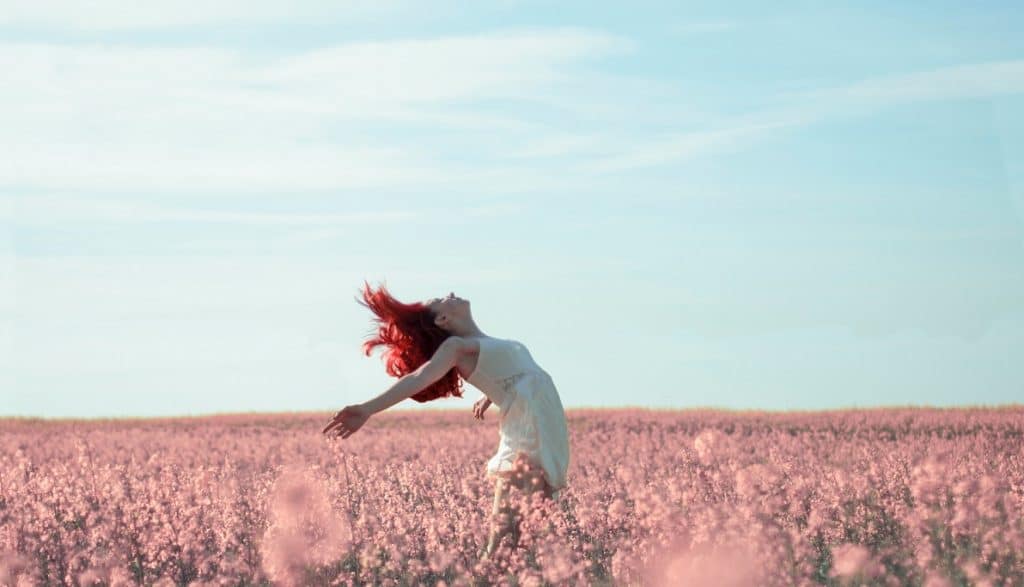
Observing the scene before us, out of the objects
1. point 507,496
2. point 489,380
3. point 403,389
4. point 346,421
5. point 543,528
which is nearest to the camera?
point 543,528

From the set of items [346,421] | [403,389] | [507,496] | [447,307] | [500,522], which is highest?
[447,307]

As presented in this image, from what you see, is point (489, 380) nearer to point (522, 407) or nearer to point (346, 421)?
point (522, 407)

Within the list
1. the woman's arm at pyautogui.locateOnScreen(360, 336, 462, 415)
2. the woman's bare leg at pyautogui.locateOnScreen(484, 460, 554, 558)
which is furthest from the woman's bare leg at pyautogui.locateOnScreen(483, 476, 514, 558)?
the woman's arm at pyautogui.locateOnScreen(360, 336, 462, 415)

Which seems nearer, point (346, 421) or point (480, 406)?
point (346, 421)

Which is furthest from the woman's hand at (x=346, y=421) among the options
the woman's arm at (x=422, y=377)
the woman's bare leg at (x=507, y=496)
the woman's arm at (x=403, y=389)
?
the woman's bare leg at (x=507, y=496)

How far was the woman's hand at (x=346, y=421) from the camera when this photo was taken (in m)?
6.19

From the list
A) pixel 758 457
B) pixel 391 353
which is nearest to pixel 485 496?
pixel 391 353

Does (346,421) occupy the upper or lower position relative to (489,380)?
lower

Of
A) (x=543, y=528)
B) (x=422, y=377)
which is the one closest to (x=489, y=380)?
(x=422, y=377)

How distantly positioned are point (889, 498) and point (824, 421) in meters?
14.1

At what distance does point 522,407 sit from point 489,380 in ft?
0.86

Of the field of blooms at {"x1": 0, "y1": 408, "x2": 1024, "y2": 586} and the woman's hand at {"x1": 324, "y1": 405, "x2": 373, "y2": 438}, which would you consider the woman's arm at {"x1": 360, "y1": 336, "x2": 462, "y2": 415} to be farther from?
the field of blooms at {"x1": 0, "y1": 408, "x2": 1024, "y2": 586}

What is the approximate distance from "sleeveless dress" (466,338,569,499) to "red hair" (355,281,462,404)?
350 millimetres

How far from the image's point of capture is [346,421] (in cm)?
623
